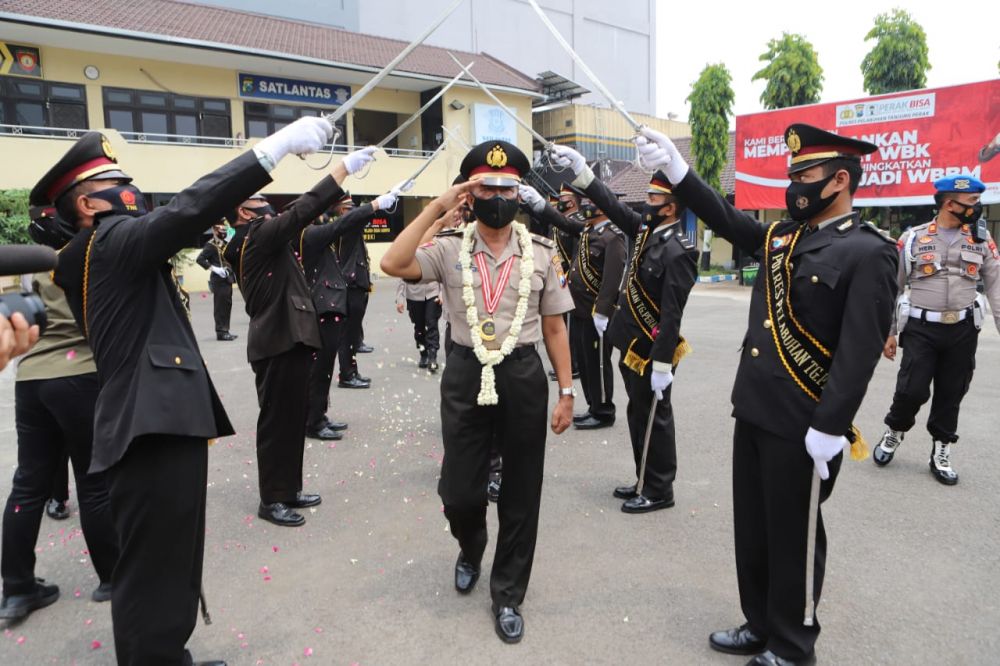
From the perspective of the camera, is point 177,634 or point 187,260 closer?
point 177,634

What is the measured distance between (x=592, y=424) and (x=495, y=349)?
3.33m

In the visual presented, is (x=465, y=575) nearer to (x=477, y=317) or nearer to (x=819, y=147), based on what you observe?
(x=477, y=317)

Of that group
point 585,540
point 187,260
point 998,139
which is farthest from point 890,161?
point 187,260

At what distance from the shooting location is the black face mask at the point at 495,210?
3.20 metres

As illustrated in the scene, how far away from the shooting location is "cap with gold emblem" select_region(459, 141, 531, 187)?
3.17 m

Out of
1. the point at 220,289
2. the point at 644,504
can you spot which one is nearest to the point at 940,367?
the point at 644,504

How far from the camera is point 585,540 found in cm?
405

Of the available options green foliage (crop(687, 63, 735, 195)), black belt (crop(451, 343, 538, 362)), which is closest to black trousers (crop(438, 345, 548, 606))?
black belt (crop(451, 343, 538, 362))

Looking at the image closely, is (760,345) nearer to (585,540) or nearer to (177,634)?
(585,540)

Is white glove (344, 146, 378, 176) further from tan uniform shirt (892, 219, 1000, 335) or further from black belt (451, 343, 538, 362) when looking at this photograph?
tan uniform shirt (892, 219, 1000, 335)

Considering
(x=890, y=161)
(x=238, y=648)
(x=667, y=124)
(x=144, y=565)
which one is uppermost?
(x=667, y=124)

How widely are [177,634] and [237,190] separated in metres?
1.65

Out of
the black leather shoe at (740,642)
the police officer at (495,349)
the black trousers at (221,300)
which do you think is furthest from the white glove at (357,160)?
the black trousers at (221,300)

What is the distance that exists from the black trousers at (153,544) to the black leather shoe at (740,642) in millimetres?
2220
